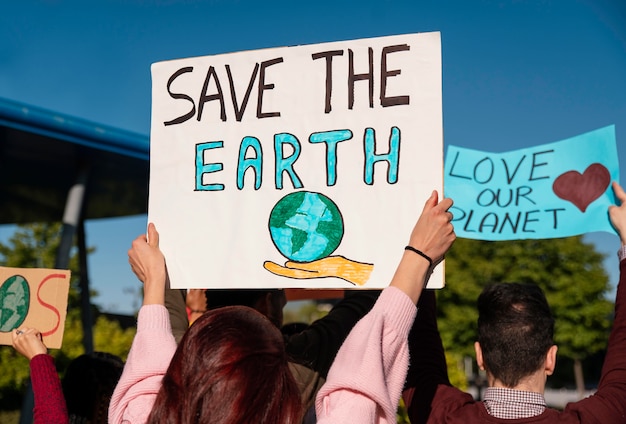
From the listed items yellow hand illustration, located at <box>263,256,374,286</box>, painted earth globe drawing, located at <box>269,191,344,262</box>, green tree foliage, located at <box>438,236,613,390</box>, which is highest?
painted earth globe drawing, located at <box>269,191,344,262</box>

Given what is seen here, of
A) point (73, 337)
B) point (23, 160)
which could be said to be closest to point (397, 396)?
point (23, 160)

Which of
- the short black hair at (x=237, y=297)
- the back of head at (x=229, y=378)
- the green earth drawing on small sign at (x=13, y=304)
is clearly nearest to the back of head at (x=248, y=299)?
the short black hair at (x=237, y=297)

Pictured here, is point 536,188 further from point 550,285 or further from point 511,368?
point 550,285

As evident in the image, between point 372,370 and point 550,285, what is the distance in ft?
97.8

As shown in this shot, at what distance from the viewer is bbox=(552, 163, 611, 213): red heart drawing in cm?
324

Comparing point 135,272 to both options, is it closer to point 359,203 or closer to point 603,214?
point 359,203

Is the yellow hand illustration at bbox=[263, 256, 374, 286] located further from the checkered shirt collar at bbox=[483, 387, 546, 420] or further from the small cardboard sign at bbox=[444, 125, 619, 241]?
the small cardboard sign at bbox=[444, 125, 619, 241]

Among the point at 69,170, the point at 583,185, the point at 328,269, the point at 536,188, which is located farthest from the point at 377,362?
the point at 69,170

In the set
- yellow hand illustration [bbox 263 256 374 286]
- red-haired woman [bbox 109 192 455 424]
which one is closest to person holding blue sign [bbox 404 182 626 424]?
yellow hand illustration [bbox 263 256 374 286]

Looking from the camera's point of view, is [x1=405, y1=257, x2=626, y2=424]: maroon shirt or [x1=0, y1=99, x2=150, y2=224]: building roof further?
[x1=0, y1=99, x2=150, y2=224]: building roof

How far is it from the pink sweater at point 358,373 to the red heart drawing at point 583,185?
2075 mm

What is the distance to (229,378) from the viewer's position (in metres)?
1.30

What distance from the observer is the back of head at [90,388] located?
2.46m

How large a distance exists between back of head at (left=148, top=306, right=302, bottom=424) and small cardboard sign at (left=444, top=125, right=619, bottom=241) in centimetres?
207
